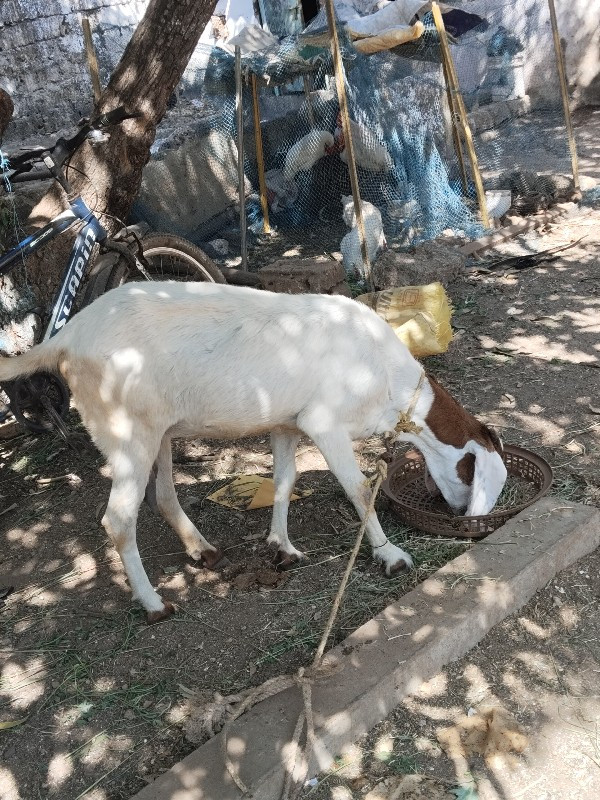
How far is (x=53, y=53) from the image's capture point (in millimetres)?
9117

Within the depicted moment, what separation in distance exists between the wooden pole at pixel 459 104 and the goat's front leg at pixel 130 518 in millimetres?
6081

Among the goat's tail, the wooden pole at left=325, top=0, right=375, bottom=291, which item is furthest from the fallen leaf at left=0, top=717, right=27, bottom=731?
the wooden pole at left=325, top=0, right=375, bottom=291

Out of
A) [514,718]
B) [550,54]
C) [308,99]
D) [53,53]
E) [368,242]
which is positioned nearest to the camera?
[514,718]

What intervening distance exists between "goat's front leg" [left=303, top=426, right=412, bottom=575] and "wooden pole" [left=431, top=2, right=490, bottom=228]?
18.3 ft

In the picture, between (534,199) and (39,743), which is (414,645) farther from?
(534,199)

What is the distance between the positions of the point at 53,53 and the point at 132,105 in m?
4.32

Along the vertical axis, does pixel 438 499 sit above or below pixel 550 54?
below

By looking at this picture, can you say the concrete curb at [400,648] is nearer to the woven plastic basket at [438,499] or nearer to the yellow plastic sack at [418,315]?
the woven plastic basket at [438,499]

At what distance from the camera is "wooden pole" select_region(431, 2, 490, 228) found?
809 cm

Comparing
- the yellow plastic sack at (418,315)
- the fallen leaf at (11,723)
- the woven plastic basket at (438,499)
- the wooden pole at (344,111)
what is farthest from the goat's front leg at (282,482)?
the wooden pole at (344,111)

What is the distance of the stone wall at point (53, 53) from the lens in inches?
352

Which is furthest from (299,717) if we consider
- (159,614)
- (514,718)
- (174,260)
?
(174,260)

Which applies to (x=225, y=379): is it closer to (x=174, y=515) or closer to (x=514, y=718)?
(x=174, y=515)

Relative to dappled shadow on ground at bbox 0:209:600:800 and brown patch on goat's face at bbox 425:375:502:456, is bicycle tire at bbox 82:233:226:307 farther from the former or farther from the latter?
brown patch on goat's face at bbox 425:375:502:456
